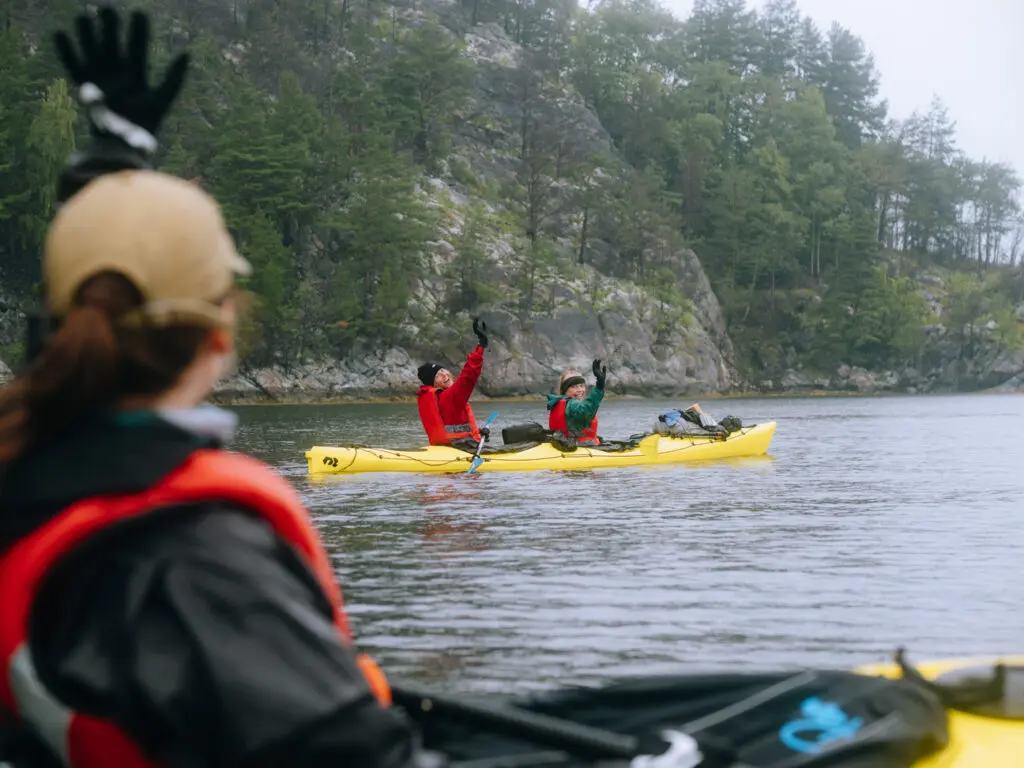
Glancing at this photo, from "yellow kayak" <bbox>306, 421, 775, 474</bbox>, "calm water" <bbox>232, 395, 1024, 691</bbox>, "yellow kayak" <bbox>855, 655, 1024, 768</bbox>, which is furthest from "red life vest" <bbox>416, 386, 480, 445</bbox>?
"yellow kayak" <bbox>855, 655, 1024, 768</bbox>

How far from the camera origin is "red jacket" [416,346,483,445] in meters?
14.5

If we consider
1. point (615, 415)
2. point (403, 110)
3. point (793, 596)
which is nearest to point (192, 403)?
point (793, 596)

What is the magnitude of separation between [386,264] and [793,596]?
146 ft

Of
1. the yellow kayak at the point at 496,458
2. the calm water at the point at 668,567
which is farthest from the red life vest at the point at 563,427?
the calm water at the point at 668,567

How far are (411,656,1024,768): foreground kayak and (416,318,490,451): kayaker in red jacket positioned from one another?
11.5 meters

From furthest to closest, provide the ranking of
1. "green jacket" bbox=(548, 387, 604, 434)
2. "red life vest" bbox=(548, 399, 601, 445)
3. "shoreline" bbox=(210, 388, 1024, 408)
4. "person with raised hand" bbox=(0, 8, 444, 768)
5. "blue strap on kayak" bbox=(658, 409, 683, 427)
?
"shoreline" bbox=(210, 388, 1024, 408)
"blue strap on kayak" bbox=(658, 409, 683, 427)
"red life vest" bbox=(548, 399, 601, 445)
"green jacket" bbox=(548, 387, 604, 434)
"person with raised hand" bbox=(0, 8, 444, 768)

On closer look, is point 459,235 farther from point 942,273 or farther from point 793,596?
point 793,596

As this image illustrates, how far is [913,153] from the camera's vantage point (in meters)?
82.7

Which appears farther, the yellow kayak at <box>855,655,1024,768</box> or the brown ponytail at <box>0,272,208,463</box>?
the yellow kayak at <box>855,655,1024,768</box>

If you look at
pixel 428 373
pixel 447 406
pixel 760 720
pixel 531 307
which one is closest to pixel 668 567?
pixel 760 720

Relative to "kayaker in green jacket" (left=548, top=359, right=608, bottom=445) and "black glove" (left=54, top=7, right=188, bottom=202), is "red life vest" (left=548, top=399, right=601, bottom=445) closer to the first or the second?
"kayaker in green jacket" (left=548, top=359, right=608, bottom=445)

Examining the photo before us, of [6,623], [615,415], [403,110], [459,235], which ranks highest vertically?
[403,110]

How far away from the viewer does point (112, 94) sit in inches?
73.7

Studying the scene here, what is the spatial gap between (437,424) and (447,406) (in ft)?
0.92
